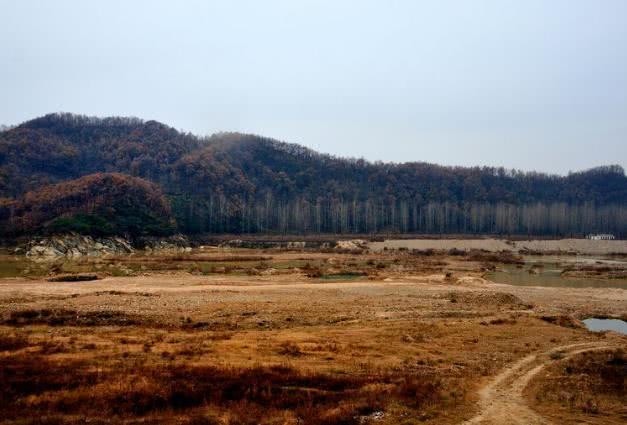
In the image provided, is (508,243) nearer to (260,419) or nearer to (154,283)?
(154,283)

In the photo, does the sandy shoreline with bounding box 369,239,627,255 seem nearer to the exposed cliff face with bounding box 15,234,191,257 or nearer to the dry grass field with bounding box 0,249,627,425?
the exposed cliff face with bounding box 15,234,191,257

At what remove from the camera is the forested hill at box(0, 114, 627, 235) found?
150m

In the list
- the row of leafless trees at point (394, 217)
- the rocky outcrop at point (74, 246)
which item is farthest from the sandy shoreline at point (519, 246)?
the rocky outcrop at point (74, 246)

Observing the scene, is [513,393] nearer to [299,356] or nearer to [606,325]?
A: [299,356]

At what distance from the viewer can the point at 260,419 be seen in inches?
557

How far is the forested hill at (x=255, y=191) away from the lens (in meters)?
150

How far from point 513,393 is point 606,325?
811 inches

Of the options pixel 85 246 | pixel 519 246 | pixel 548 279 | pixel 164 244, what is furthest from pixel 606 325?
pixel 519 246

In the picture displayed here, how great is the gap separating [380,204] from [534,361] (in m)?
157

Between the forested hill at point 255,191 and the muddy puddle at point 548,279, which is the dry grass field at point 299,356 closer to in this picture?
the muddy puddle at point 548,279

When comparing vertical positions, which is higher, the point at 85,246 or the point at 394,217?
the point at 394,217

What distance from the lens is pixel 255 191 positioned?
17500cm

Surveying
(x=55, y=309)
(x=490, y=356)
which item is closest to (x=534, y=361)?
(x=490, y=356)

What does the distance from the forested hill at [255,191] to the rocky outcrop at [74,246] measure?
38.8 m
